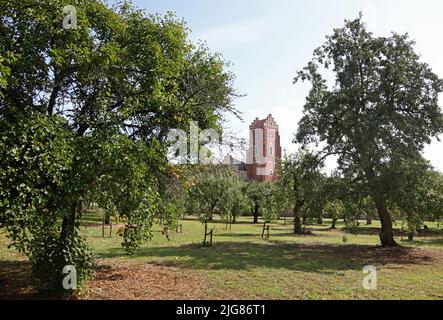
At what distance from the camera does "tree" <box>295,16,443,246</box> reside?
20.8m

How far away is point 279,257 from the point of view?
64.6 ft

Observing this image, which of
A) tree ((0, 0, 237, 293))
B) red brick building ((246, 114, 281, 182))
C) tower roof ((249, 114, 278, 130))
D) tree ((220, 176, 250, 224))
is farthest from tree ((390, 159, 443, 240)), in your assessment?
tower roof ((249, 114, 278, 130))

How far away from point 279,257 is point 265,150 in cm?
6124

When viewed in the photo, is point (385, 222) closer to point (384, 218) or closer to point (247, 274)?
point (384, 218)

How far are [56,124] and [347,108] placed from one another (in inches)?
732

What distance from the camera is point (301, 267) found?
16531 mm

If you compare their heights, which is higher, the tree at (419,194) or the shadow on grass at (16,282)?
the tree at (419,194)

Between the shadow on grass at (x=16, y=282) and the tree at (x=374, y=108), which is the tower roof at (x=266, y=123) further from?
the shadow on grass at (x=16, y=282)

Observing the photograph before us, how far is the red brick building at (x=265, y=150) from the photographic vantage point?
262 ft

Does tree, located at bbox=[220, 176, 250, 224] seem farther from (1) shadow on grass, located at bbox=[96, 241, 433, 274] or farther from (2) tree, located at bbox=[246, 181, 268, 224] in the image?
(1) shadow on grass, located at bbox=[96, 241, 433, 274]

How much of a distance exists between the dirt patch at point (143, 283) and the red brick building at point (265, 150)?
212ft

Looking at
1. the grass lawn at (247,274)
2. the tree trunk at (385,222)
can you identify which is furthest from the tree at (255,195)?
the grass lawn at (247,274)
